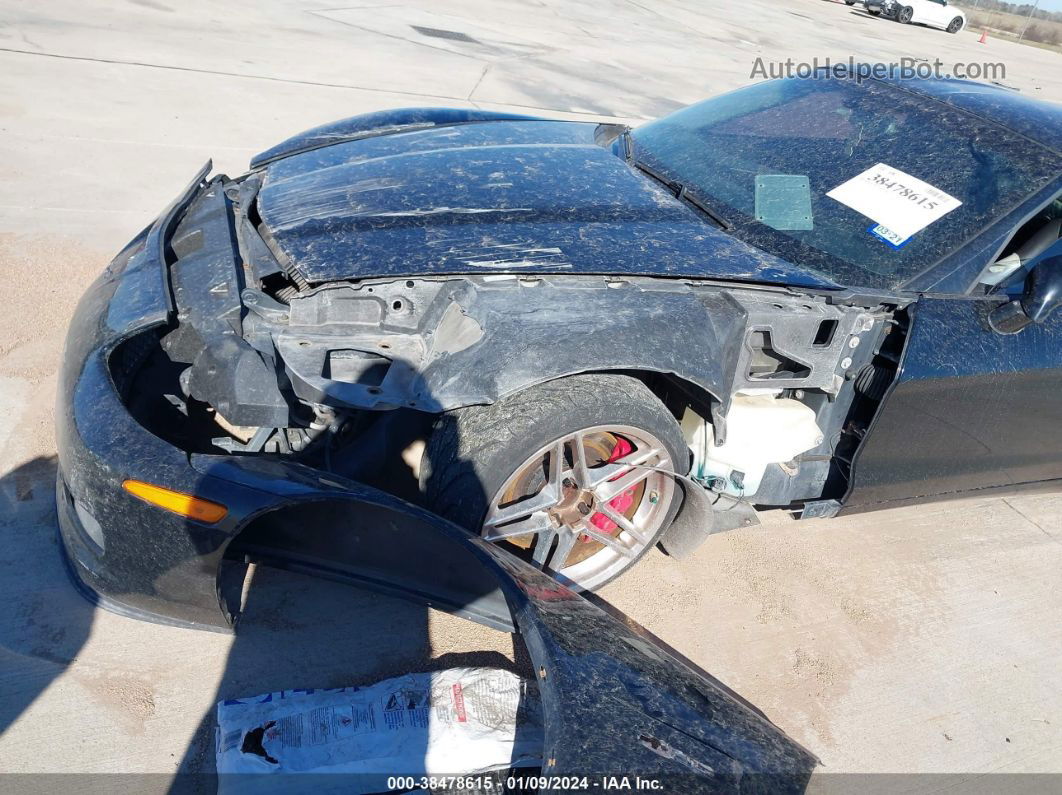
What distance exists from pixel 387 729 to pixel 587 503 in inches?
36.4

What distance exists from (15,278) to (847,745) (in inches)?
169

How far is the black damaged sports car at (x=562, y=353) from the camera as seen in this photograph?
7.18 ft

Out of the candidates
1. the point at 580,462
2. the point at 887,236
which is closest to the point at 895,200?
the point at 887,236

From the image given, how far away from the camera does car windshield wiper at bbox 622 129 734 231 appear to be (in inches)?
111

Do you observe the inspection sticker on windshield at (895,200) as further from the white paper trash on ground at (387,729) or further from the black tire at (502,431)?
the white paper trash on ground at (387,729)

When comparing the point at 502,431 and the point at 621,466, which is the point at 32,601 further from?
the point at 621,466

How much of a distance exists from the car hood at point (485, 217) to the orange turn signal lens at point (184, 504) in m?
0.70

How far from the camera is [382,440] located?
2543 millimetres

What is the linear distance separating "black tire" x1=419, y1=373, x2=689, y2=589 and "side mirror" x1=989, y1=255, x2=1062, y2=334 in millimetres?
1233

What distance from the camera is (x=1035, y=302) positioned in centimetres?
243

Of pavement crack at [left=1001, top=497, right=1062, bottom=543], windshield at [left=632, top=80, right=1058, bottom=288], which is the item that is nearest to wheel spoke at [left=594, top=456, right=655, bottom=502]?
windshield at [left=632, top=80, right=1058, bottom=288]

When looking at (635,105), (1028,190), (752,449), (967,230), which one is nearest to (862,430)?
(752,449)

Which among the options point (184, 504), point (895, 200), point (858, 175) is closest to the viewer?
point (184, 504)

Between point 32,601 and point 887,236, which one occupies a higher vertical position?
point 887,236
